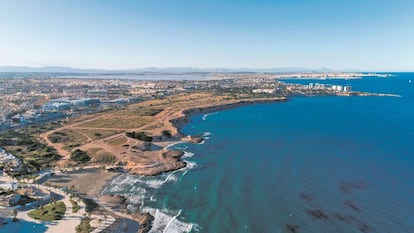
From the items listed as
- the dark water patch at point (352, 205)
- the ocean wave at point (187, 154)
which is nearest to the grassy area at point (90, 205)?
the ocean wave at point (187, 154)

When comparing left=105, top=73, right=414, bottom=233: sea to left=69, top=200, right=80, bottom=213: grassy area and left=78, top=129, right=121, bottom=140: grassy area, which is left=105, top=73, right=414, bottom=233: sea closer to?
left=69, top=200, right=80, bottom=213: grassy area

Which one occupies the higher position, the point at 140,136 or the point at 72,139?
the point at 140,136

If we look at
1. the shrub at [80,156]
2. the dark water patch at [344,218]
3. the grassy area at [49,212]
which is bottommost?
the dark water patch at [344,218]

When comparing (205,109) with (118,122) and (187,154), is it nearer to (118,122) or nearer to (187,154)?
(118,122)

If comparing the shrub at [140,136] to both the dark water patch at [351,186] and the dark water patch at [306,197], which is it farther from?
the dark water patch at [351,186]

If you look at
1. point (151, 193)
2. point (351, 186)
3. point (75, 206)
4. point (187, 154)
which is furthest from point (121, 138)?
point (351, 186)

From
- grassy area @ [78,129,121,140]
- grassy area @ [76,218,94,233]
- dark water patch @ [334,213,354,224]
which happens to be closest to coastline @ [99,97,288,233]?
grassy area @ [76,218,94,233]
